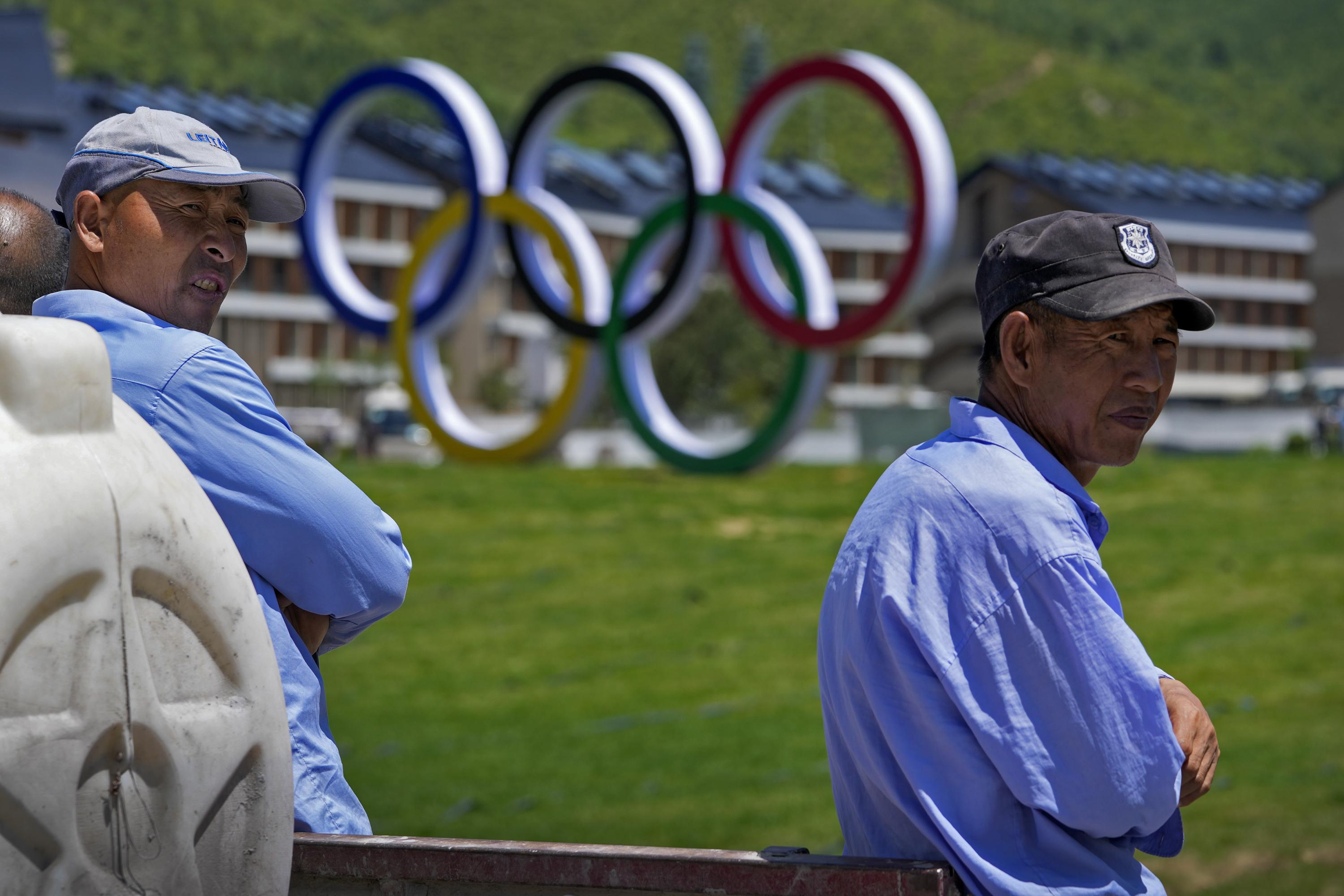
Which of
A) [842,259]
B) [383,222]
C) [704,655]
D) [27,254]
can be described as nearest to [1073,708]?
[27,254]

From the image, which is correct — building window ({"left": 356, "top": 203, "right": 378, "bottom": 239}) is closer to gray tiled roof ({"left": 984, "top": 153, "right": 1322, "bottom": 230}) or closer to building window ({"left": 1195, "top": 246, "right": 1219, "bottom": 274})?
gray tiled roof ({"left": 984, "top": 153, "right": 1322, "bottom": 230})

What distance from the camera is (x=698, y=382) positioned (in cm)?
5869

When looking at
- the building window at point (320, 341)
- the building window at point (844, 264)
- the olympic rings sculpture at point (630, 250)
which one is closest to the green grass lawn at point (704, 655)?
the olympic rings sculpture at point (630, 250)

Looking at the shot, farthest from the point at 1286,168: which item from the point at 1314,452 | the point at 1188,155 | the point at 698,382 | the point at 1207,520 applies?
the point at 1207,520

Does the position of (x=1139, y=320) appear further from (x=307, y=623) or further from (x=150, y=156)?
(x=150, y=156)

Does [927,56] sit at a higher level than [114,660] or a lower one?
lower

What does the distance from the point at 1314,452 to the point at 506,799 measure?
26652mm

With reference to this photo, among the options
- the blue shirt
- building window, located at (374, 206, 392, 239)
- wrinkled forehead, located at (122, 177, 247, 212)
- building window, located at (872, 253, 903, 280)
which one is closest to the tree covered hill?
building window, located at (872, 253, 903, 280)

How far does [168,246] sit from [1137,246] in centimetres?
142

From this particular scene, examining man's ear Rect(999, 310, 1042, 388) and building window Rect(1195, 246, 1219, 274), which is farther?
building window Rect(1195, 246, 1219, 274)

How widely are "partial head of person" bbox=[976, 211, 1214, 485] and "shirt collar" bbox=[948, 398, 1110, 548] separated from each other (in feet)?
0.20

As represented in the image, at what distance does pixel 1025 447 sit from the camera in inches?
92.1

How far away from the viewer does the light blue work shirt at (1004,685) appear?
2.12 meters

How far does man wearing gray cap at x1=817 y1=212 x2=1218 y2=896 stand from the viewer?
83.9 inches
